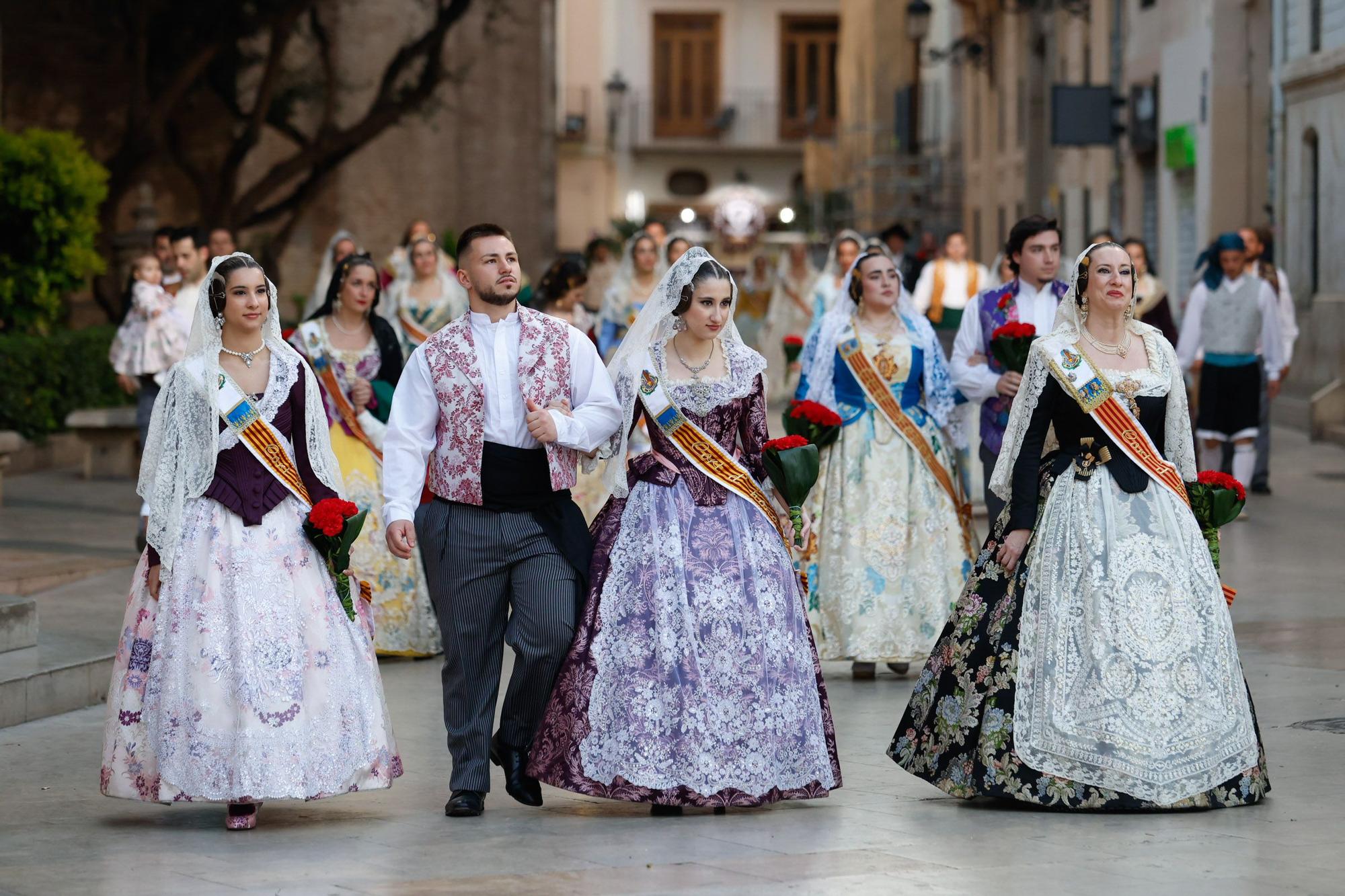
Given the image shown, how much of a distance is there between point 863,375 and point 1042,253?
2.98 feet

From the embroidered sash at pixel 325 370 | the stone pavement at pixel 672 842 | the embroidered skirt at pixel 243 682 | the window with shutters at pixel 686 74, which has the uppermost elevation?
the window with shutters at pixel 686 74

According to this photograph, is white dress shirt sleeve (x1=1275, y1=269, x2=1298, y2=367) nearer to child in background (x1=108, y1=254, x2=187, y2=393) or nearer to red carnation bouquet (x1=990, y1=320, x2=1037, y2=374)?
red carnation bouquet (x1=990, y1=320, x2=1037, y2=374)

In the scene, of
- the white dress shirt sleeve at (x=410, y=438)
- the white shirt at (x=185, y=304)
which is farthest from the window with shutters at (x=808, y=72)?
the white dress shirt sleeve at (x=410, y=438)

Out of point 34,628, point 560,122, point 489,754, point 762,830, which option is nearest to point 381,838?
point 489,754

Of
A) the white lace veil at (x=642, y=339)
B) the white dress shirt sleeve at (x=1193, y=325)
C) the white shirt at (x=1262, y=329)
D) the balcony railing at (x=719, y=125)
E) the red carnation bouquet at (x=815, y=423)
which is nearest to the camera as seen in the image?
the white lace veil at (x=642, y=339)

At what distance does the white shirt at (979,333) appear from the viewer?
9.32 metres

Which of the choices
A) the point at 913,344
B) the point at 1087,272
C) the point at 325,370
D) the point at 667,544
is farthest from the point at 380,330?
the point at 1087,272

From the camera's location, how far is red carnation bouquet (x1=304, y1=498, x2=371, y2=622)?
6.46 meters

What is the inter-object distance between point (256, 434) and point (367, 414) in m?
3.44

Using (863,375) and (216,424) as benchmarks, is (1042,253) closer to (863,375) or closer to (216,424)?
(863,375)

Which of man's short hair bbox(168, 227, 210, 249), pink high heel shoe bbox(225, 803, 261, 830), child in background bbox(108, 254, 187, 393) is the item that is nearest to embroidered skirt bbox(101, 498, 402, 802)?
pink high heel shoe bbox(225, 803, 261, 830)

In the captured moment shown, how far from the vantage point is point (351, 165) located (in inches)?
1072

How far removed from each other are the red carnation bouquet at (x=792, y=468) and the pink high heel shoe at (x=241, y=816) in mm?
1817

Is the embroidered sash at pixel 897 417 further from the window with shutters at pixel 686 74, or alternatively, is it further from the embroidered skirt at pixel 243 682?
the window with shutters at pixel 686 74
